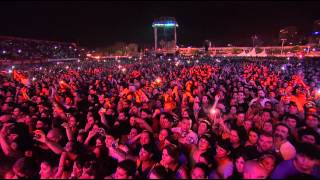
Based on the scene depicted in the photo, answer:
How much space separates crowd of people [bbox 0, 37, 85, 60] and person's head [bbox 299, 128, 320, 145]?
3708 centimetres

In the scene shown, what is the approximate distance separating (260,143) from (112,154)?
83.5 inches

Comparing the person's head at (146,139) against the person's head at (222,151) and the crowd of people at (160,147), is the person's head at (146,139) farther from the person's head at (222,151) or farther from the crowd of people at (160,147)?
the person's head at (222,151)

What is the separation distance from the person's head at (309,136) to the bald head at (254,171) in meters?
1.35

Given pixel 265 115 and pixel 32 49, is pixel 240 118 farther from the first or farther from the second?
pixel 32 49

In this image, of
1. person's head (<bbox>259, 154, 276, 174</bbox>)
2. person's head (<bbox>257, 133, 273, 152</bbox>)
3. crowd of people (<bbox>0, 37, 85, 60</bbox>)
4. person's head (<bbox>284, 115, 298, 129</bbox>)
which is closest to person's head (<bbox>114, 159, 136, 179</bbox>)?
person's head (<bbox>259, 154, 276, 174</bbox>)

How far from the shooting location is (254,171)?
3838mm

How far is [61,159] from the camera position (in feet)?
16.6

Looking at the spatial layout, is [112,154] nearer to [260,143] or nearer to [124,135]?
[124,135]

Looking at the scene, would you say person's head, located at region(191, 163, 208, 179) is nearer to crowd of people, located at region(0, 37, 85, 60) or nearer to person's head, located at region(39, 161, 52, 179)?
person's head, located at region(39, 161, 52, 179)

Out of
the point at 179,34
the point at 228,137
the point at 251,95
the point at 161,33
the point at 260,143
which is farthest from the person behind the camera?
the point at 179,34

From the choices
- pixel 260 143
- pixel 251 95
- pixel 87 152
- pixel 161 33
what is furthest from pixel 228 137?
pixel 161 33

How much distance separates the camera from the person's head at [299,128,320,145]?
4929 mm

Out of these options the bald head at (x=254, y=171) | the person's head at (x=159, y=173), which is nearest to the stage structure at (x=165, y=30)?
the person's head at (x=159, y=173)

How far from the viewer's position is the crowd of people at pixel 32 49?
40.4m
